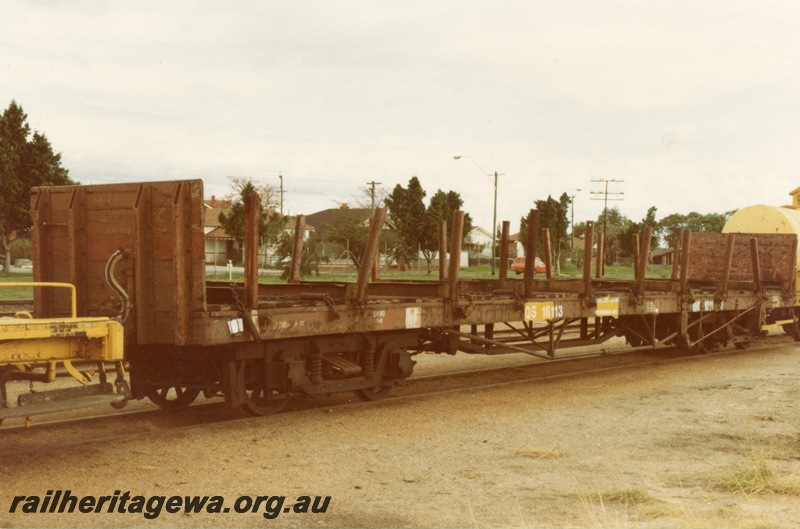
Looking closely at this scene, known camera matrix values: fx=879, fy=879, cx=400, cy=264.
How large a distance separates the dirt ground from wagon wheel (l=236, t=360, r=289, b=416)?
0.42ft

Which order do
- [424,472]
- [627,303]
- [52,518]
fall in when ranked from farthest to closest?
[627,303] < [424,472] < [52,518]

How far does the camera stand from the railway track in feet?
26.6

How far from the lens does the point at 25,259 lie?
75.4m

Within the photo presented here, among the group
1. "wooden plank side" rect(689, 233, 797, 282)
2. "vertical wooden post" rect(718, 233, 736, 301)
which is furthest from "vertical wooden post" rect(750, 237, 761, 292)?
"vertical wooden post" rect(718, 233, 736, 301)

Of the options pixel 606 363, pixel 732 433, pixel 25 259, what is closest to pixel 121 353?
pixel 732 433

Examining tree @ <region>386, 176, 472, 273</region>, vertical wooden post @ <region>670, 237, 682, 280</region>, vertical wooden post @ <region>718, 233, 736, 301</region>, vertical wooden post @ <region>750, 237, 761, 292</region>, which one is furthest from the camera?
tree @ <region>386, 176, 472, 273</region>

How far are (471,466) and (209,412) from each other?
3511 mm

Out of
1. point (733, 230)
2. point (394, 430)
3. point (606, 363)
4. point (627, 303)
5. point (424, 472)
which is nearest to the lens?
point (424, 472)

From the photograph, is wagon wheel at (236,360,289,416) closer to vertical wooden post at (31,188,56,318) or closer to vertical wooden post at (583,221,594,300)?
vertical wooden post at (31,188,56,318)

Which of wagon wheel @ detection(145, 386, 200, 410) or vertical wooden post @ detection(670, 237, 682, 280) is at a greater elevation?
vertical wooden post @ detection(670, 237, 682, 280)

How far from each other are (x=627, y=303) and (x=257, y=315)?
22.0 feet

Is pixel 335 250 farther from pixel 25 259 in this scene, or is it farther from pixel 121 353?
pixel 121 353

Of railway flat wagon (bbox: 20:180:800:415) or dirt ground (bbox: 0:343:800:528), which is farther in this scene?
railway flat wagon (bbox: 20:180:800:415)

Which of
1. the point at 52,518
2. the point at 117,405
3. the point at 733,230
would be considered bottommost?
the point at 52,518
